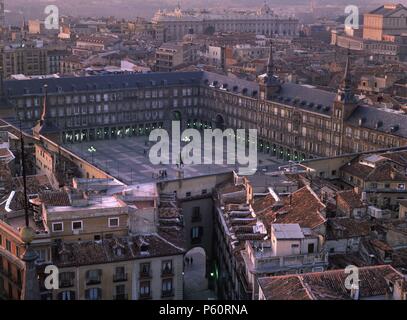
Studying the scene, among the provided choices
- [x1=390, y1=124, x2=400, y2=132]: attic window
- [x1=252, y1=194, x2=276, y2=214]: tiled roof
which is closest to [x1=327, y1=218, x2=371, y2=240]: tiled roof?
[x1=252, y1=194, x2=276, y2=214]: tiled roof

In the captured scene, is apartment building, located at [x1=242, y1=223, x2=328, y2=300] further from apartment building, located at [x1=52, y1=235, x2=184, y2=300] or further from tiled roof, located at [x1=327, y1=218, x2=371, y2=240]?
apartment building, located at [x1=52, y1=235, x2=184, y2=300]

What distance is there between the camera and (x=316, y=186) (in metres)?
67.6

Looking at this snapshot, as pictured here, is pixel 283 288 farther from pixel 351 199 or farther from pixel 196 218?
pixel 196 218

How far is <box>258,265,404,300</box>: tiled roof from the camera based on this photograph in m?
38.5

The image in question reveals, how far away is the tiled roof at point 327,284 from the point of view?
126ft

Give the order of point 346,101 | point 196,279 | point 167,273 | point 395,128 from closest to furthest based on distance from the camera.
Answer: point 167,273
point 196,279
point 395,128
point 346,101

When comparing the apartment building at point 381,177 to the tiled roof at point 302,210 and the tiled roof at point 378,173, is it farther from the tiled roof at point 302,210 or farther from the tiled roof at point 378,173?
the tiled roof at point 302,210

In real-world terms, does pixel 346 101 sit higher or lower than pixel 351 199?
higher

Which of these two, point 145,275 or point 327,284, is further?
point 145,275

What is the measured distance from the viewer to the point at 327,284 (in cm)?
3966

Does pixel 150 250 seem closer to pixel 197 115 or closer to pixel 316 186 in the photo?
pixel 316 186

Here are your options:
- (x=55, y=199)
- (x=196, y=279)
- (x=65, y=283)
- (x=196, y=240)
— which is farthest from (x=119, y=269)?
(x=196, y=240)

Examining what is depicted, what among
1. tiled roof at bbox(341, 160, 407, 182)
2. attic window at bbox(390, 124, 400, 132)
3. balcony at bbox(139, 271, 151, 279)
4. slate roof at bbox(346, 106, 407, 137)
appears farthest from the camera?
attic window at bbox(390, 124, 400, 132)

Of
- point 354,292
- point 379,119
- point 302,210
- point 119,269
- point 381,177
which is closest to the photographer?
point 354,292
